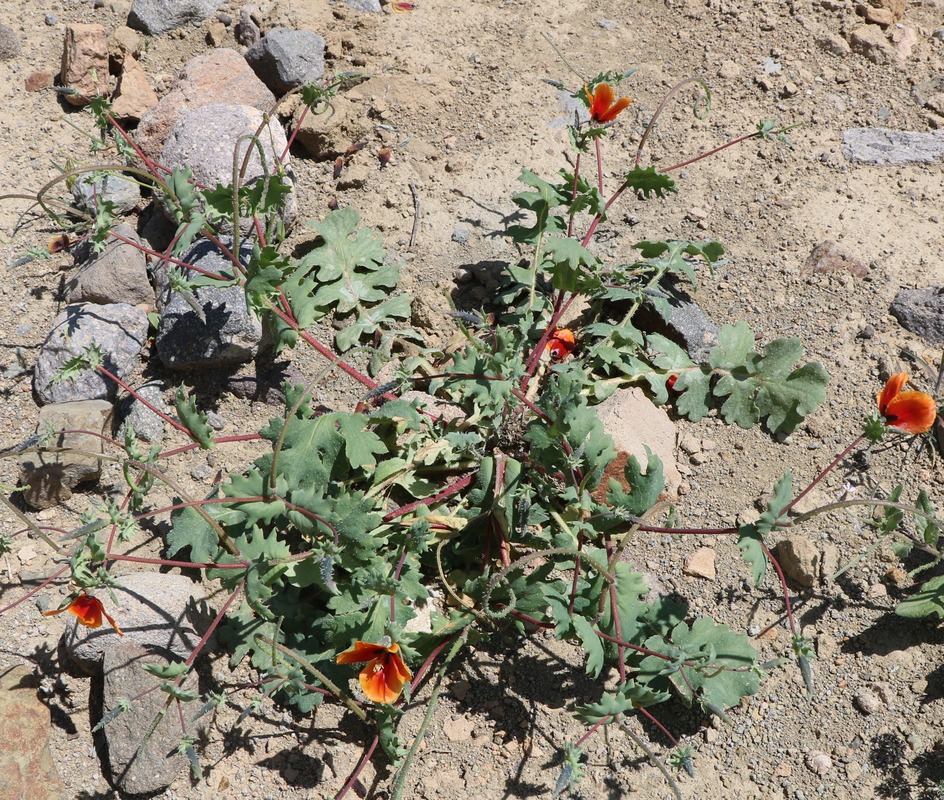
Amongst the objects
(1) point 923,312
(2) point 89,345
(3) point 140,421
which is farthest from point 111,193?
(1) point 923,312

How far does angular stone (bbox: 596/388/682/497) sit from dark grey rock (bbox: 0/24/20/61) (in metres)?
3.70

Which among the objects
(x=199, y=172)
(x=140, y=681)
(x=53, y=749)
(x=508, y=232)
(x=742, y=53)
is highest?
(x=742, y=53)

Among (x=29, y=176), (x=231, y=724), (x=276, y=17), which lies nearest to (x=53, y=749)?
(x=231, y=724)

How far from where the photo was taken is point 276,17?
4.71m

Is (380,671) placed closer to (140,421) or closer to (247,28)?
(140,421)

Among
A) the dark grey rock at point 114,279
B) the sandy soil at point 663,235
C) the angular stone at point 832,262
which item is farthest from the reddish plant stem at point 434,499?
the angular stone at point 832,262

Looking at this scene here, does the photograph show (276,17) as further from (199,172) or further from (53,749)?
(53,749)

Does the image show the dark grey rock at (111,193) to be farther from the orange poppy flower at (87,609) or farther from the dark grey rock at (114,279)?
the orange poppy flower at (87,609)

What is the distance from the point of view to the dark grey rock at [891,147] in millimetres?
4207

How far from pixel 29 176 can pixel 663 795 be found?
3.93 meters

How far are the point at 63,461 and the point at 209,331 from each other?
0.76m

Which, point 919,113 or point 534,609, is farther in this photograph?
point 919,113

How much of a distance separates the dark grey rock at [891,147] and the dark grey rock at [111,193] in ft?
11.4

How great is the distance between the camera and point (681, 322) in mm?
3686
